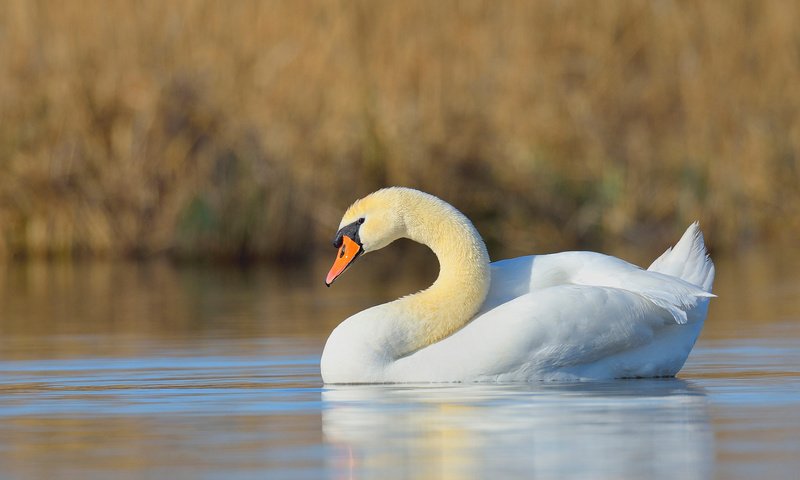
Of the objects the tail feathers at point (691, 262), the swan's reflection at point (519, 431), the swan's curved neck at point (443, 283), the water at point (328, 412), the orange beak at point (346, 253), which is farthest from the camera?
the tail feathers at point (691, 262)

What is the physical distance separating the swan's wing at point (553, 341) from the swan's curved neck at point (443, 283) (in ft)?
0.27

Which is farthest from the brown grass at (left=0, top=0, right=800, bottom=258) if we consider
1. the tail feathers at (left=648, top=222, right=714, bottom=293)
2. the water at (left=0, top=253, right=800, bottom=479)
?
the tail feathers at (left=648, top=222, right=714, bottom=293)

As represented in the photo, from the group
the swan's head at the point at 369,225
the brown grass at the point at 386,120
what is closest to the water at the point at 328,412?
the swan's head at the point at 369,225

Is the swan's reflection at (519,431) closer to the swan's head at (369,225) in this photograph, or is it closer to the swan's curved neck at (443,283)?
the swan's curved neck at (443,283)

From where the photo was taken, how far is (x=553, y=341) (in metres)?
6.39

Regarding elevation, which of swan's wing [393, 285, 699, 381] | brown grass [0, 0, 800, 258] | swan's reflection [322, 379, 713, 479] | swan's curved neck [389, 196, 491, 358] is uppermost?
brown grass [0, 0, 800, 258]

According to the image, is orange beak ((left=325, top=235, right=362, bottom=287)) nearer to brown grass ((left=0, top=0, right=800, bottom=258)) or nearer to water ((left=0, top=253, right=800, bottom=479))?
water ((left=0, top=253, right=800, bottom=479))

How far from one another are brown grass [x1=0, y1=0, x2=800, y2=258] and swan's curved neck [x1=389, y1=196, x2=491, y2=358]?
318 inches

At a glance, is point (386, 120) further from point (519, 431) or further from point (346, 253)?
point (519, 431)

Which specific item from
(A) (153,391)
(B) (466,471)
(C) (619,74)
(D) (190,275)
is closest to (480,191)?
(C) (619,74)

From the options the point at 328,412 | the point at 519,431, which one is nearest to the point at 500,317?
the point at 328,412

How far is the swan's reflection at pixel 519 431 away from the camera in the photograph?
14.0 ft

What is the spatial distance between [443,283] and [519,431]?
193 cm

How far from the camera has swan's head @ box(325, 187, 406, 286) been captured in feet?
22.5
